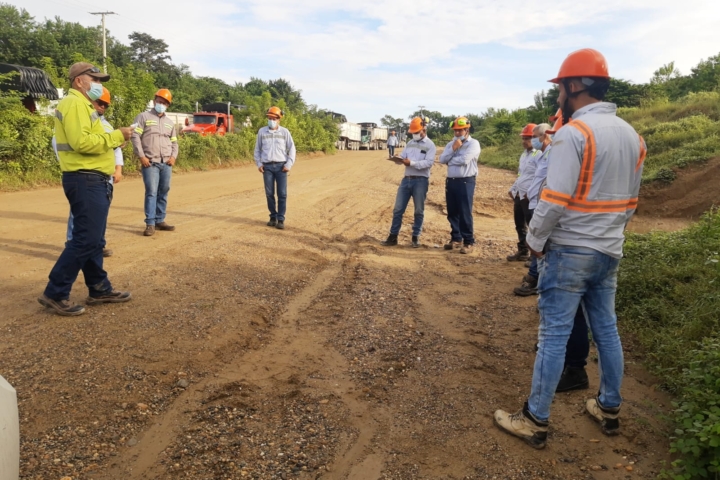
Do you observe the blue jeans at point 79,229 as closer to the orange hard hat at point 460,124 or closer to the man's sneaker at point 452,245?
the orange hard hat at point 460,124

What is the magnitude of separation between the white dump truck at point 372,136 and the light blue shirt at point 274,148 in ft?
143

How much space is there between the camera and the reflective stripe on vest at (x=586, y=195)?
276 cm

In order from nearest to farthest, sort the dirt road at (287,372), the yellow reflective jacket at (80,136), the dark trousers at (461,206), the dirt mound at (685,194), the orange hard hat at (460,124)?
1. the dirt road at (287,372)
2. the yellow reflective jacket at (80,136)
3. the orange hard hat at (460,124)
4. the dark trousers at (461,206)
5. the dirt mound at (685,194)

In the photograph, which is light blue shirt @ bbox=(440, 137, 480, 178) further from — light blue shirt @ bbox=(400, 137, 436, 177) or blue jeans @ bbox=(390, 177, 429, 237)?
blue jeans @ bbox=(390, 177, 429, 237)

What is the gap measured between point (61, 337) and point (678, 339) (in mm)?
5025

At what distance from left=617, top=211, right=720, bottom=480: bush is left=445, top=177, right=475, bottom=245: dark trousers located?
2.26 metres

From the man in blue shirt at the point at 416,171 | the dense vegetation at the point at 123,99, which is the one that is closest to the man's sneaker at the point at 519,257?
the man in blue shirt at the point at 416,171

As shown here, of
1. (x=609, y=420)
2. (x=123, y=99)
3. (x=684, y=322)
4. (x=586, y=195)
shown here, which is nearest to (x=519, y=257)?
(x=684, y=322)

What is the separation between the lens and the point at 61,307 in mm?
4492

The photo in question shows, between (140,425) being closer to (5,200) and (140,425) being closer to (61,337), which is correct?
(61,337)

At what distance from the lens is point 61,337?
409cm

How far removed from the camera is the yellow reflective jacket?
14.0 ft

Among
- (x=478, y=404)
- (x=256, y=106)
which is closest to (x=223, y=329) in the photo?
(x=478, y=404)

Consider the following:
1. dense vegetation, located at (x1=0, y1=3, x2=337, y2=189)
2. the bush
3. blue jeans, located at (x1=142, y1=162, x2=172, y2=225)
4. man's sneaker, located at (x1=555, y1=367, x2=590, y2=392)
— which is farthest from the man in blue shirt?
dense vegetation, located at (x1=0, y1=3, x2=337, y2=189)
